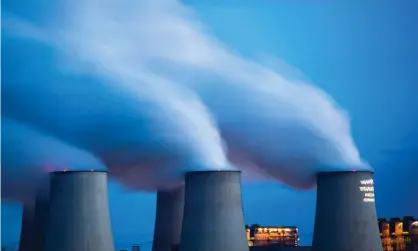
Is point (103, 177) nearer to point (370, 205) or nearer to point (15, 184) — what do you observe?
point (15, 184)

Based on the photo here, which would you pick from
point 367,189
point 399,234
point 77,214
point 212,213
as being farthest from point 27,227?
point 399,234

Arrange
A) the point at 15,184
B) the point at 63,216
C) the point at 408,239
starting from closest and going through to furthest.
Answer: the point at 63,216 → the point at 15,184 → the point at 408,239

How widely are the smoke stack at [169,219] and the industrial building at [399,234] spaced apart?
37.8 feet

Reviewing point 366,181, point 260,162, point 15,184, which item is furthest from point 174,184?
point 366,181

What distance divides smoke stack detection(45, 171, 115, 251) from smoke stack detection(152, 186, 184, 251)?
4.43 meters

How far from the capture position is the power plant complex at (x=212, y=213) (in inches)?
667

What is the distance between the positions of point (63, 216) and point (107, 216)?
105 cm

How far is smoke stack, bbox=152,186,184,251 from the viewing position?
2152cm

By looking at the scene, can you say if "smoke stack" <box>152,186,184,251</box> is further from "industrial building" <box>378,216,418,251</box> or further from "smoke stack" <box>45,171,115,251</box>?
"industrial building" <box>378,216,418,251</box>

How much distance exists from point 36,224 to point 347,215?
351 inches

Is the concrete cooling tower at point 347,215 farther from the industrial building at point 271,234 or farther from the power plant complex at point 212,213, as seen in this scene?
the industrial building at point 271,234

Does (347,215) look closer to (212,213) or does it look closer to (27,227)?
(212,213)

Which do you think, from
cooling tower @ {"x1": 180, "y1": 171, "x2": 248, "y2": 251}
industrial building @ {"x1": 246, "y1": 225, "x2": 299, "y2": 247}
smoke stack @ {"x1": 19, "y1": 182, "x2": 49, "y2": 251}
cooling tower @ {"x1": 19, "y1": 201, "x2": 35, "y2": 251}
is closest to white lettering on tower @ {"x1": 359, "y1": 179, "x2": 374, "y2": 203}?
cooling tower @ {"x1": 180, "y1": 171, "x2": 248, "y2": 251}

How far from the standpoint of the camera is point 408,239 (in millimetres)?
29578
